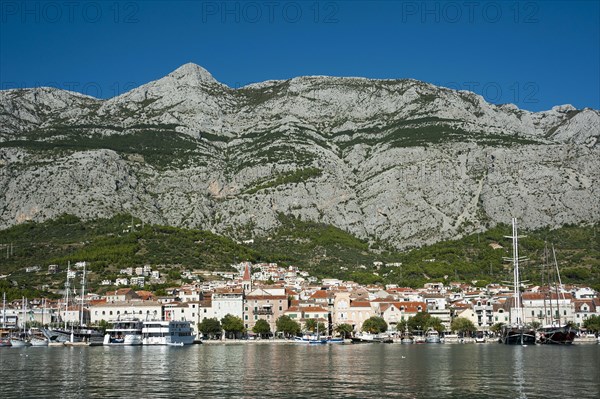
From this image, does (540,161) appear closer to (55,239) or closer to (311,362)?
(55,239)

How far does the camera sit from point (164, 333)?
109 m

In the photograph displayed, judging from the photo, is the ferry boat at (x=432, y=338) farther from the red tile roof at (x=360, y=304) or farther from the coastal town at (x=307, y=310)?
the red tile roof at (x=360, y=304)

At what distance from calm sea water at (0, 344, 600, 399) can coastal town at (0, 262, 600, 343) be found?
5232 centimetres

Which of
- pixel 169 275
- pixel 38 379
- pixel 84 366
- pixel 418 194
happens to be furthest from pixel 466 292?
pixel 38 379

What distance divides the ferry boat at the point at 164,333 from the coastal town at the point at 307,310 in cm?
761

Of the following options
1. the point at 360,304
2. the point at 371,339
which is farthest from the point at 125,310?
the point at 371,339

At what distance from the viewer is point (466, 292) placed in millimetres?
143125

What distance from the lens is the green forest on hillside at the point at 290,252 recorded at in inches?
5965

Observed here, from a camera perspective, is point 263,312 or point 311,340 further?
point 263,312

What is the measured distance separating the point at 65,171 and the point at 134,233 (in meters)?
25.0

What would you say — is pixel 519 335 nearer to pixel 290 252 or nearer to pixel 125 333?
pixel 125 333

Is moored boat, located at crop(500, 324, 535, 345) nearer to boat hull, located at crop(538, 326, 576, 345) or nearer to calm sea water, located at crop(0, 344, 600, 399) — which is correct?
boat hull, located at crop(538, 326, 576, 345)

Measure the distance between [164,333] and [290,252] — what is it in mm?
67802

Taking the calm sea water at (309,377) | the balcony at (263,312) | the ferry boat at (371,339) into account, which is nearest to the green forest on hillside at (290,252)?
the balcony at (263,312)
